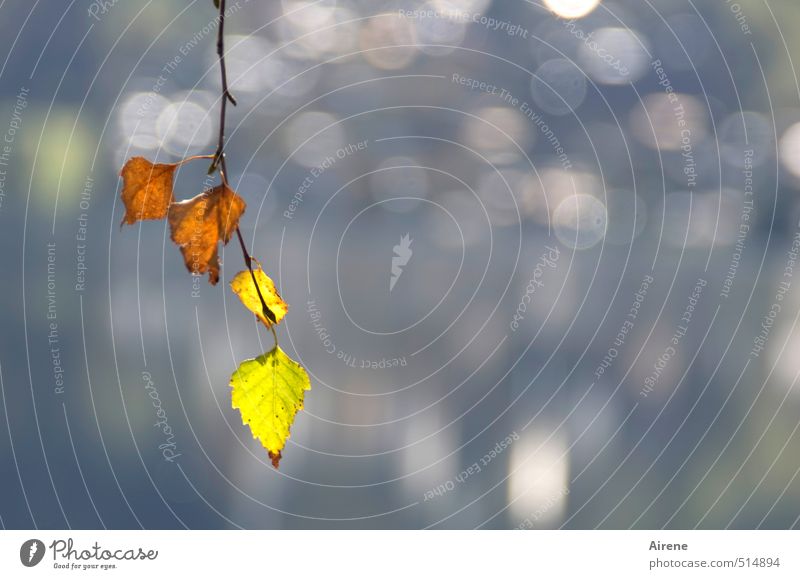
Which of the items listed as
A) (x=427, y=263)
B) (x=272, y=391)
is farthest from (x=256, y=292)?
(x=427, y=263)

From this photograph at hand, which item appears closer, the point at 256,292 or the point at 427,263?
the point at 256,292

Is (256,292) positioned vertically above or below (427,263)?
below

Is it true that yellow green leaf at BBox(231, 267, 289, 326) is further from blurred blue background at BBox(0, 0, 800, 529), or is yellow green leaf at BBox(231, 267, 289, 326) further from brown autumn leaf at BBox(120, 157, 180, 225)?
blurred blue background at BBox(0, 0, 800, 529)

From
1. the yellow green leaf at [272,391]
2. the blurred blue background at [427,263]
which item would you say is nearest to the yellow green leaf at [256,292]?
the yellow green leaf at [272,391]

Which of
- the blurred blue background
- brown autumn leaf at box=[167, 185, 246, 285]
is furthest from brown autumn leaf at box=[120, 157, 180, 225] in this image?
the blurred blue background

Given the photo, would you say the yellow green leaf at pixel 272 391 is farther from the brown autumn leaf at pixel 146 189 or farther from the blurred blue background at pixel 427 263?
the blurred blue background at pixel 427 263

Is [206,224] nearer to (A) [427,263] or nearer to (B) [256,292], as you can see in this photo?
(B) [256,292]
